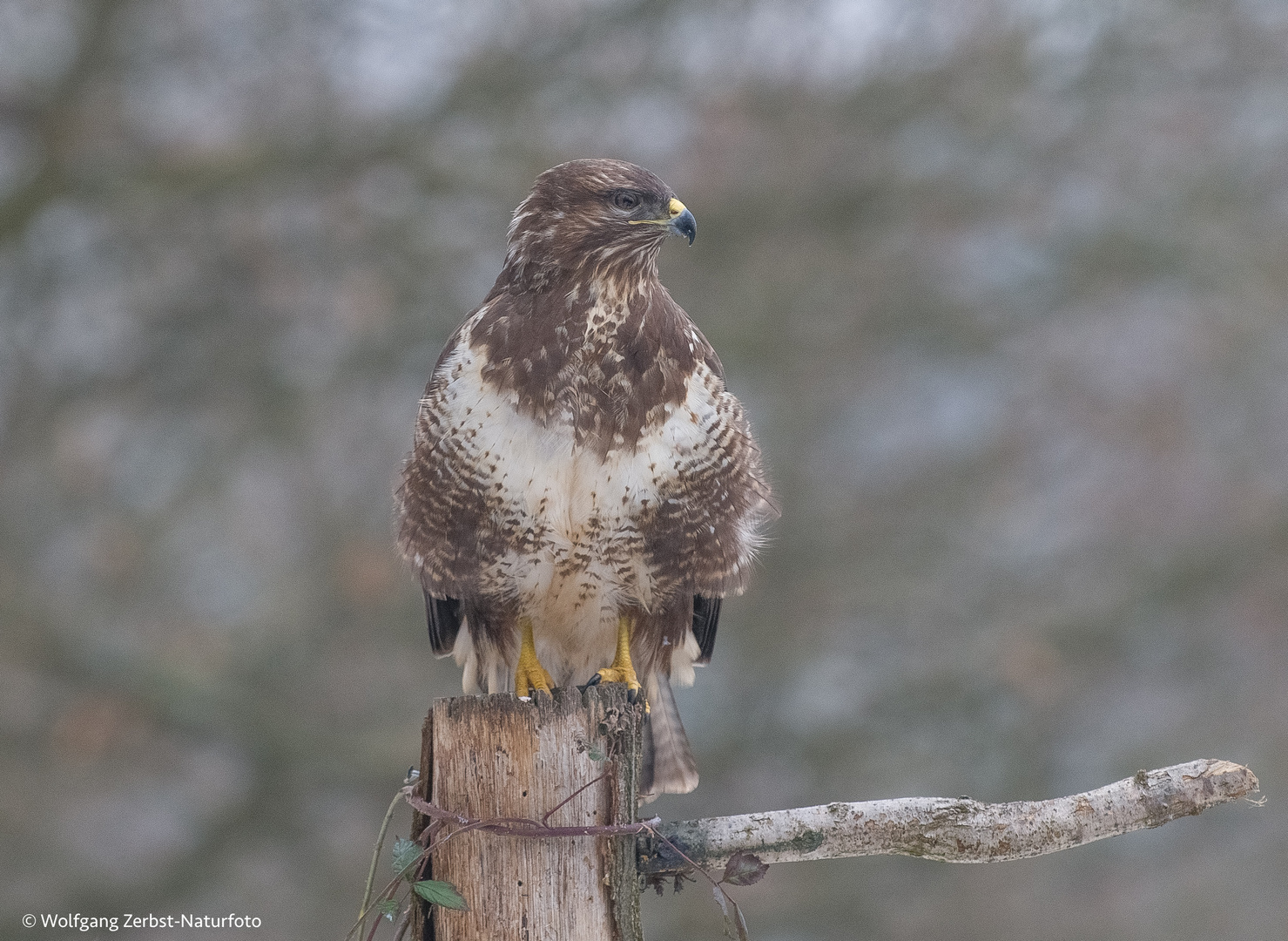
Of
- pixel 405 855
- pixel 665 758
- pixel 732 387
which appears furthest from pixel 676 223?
pixel 732 387

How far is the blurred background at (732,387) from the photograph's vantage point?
300 inches

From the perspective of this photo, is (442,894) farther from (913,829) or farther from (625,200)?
(625,200)

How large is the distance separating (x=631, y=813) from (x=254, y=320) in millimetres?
5737

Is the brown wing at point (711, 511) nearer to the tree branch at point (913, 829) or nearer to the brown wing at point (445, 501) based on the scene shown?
the brown wing at point (445, 501)

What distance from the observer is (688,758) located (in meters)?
3.89

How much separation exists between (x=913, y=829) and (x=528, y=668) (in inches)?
59.8

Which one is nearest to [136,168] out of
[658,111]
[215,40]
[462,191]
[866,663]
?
[215,40]

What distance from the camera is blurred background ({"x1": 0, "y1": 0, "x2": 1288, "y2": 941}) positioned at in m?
7.62

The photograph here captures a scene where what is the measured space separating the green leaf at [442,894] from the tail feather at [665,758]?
1176 millimetres

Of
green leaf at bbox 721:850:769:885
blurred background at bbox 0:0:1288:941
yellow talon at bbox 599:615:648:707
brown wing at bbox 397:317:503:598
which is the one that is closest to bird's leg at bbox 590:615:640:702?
yellow talon at bbox 599:615:648:707

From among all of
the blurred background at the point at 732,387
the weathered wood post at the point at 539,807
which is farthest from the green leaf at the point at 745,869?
the blurred background at the point at 732,387

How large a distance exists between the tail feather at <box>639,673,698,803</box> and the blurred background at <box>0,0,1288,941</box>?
11.9 ft

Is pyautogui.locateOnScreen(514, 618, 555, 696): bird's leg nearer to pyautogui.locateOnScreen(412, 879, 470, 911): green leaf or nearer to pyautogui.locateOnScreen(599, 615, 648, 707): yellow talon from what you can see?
pyautogui.locateOnScreen(599, 615, 648, 707): yellow talon

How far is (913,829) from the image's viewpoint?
2.67m
